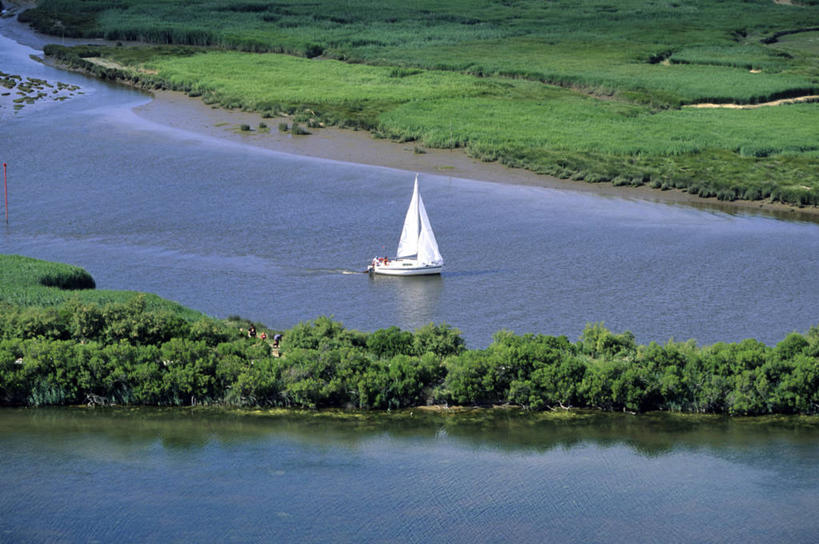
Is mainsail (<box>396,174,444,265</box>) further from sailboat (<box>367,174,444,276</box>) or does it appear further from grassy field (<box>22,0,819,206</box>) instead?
grassy field (<box>22,0,819,206</box>)

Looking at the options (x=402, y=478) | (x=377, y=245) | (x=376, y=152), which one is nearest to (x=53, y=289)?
(x=377, y=245)

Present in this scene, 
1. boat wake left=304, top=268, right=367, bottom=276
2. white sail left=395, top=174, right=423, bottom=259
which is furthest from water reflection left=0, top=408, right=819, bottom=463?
white sail left=395, top=174, right=423, bottom=259

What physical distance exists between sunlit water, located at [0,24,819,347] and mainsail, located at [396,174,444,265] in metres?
1.38

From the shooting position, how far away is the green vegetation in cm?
4206

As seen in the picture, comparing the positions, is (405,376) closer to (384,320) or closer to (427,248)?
(384,320)


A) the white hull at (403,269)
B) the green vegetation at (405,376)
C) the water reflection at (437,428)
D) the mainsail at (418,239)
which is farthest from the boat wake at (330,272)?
the water reflection at (437,428)

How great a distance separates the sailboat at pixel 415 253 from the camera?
59625 mm

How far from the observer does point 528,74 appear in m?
126

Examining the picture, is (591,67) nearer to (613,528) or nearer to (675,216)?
(675,216)

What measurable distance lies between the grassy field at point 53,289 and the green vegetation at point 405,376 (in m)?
4.58

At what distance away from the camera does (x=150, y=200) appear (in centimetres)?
7438

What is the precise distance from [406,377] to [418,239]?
19193mm

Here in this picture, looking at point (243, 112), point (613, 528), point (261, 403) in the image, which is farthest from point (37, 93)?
point (613, 528)

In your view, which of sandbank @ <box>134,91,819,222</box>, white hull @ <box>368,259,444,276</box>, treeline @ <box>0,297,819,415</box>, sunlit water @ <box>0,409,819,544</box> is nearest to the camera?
sunlit water @ <box>0,409,819,544</box>
